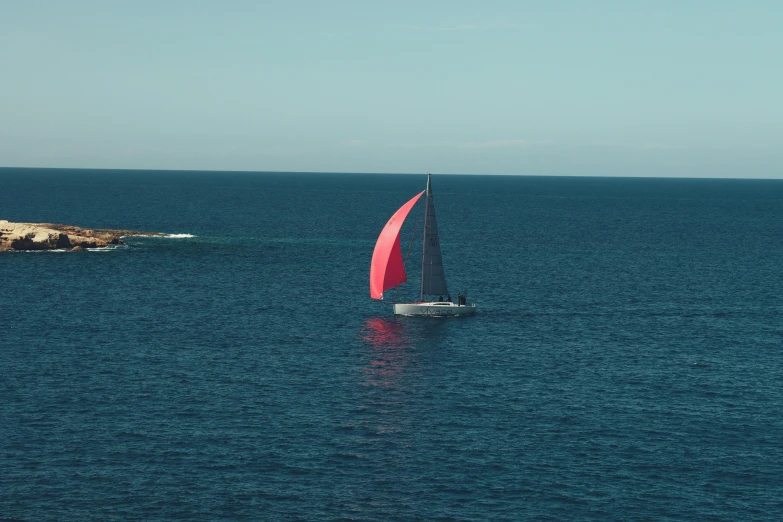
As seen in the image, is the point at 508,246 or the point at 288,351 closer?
the point at 288,351

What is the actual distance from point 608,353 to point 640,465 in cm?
3027

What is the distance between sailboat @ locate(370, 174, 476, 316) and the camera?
108 meters

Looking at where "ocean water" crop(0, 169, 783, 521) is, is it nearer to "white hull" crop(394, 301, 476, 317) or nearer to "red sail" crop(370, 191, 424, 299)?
"white hull" crop(394, 301, 476, 317)

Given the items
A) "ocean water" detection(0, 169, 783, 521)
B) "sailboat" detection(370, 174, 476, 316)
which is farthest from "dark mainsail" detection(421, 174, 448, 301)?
"ocean water" detection(0, 169, 783, 521)

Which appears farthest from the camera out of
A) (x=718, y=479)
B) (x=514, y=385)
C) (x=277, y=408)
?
(x=514, y=385)

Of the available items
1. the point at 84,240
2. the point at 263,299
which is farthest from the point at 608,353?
the point at 84,240

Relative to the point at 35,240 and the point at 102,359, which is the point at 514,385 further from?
the point at 35,240

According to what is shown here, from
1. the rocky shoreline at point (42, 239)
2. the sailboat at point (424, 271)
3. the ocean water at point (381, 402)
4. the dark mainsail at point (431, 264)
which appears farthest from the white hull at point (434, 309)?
the rocky shoreline at point (42, 239)

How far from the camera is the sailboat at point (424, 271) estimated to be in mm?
108438

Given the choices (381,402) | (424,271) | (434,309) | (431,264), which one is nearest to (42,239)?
(424,271)

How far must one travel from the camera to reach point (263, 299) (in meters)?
120

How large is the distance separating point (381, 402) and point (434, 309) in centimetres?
3531

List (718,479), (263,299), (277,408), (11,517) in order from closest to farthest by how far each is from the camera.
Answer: (11,517), (718,479), (277,408), (263,299)

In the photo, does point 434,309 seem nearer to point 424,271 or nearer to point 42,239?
point 424,271
